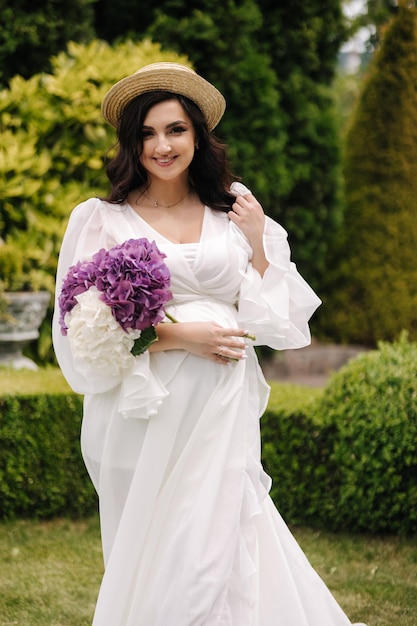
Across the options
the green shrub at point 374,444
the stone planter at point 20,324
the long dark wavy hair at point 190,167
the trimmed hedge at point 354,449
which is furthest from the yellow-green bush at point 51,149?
the long dark wavy hair at point 190,167

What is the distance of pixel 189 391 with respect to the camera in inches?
131

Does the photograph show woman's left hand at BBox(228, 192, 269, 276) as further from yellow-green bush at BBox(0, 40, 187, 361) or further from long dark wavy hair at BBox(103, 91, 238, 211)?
yellow-green bush at BBox(0, 40, 187, 361)

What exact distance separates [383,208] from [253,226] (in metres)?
6.36

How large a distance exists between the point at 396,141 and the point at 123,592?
715 cm

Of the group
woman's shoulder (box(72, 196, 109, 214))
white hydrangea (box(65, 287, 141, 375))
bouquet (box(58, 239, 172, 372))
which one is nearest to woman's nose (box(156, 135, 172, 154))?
woman's shoulder (box(72, 196, 109, 214))

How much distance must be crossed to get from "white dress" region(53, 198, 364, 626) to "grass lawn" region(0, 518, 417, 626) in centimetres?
96

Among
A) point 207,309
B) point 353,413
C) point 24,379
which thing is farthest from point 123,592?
point 24,379

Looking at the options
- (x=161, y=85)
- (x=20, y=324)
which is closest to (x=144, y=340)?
(x=161, y=85)

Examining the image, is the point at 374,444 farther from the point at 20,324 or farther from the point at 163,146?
the point at 20,324

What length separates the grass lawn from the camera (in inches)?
170

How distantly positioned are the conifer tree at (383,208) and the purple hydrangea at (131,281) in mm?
6746

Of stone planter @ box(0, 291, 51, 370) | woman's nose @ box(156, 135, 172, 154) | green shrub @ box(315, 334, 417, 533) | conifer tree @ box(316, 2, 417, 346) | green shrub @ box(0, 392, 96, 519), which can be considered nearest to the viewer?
woman's nose @ box(156, 135, 172, 154)

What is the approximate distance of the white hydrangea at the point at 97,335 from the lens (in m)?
3.07

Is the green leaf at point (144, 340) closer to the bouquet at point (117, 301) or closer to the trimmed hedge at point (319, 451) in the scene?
the bouquet at point (117, 301)
